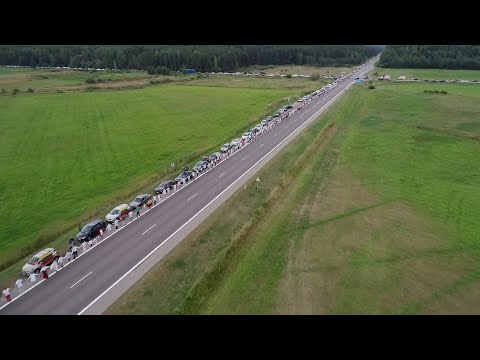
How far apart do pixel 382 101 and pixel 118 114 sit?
57368mm

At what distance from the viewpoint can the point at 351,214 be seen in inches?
1302

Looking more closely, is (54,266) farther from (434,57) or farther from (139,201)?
(434,57)

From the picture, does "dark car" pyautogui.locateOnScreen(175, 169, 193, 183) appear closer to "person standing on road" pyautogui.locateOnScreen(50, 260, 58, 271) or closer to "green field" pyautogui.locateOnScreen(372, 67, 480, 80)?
"person standing on road" pyautogui.locateOnScreen(50, 260, 58, 271)

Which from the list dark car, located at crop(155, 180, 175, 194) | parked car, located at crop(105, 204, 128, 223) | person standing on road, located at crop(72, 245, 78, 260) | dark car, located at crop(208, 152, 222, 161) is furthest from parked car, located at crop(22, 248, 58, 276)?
dark car, located at crop(208, 152, 222, 161)

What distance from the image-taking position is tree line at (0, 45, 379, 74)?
500ft

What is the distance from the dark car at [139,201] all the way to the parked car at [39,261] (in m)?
7.82

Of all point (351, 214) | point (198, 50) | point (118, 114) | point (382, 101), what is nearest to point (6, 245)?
point (351, 214)

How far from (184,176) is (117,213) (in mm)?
9766

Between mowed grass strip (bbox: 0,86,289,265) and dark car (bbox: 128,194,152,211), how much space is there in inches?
119

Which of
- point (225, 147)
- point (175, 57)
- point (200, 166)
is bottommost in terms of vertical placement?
point (200, 166)

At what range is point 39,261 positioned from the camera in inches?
1003

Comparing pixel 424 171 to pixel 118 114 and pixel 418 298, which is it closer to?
pixel 418 298

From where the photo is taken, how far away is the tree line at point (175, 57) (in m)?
152

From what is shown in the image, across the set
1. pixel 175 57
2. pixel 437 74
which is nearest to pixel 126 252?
pixel 175 57
